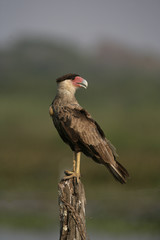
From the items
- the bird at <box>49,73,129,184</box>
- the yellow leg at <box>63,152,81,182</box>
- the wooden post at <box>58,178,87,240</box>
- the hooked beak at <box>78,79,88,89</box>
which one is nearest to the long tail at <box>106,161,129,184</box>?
the bird at <box>49,73,129,184</box>

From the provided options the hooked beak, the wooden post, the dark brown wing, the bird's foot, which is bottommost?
the wooden post

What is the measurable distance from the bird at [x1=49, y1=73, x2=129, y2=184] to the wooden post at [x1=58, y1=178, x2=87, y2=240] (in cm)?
35

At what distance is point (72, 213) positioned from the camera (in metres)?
4.34

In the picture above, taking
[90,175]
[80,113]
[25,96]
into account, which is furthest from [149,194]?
[25,96]

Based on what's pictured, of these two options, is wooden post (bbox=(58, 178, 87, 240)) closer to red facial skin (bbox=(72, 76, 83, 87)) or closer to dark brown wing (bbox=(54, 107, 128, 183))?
dark brown wing (bbox=(54, 107, 128, 183))

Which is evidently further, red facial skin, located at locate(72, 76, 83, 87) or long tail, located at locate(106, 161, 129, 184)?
red facial skin, located at locate(72, 76, 83, 87)

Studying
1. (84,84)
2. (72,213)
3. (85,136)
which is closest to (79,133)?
(85,136)

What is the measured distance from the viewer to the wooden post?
434 centimetres

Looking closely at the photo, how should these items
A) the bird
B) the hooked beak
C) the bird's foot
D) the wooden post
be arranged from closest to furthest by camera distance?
the wooden post → the bird's foot → the bird → the hooked beak

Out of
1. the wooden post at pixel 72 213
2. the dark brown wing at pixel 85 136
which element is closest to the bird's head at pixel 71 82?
the dark brown wing at pixel 85 136

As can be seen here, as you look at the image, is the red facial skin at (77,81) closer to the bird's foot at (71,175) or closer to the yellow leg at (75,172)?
the yellow leg at (75,172)

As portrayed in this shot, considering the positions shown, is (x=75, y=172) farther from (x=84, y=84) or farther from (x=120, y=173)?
(x=84, y=84)

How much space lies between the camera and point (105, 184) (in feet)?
43.6

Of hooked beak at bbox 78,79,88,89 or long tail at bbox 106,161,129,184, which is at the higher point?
hooked beak at bbox 78,79,88,89
